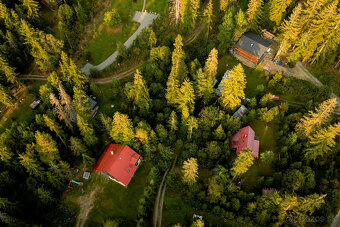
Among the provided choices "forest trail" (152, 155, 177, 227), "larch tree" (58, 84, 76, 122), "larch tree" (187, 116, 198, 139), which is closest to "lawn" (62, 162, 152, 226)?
"forest trail" (152, 155, 177, 227)

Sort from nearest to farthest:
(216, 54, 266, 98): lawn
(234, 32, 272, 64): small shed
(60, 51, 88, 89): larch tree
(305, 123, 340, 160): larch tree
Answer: (305, 123, 340, 160): larch tree < (60, 51, 88, 89): larch tree < (216, 54, 266, 98): lawn < (234, 32, 272, 64): small shed

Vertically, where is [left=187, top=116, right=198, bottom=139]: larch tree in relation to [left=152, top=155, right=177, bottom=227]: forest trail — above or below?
above

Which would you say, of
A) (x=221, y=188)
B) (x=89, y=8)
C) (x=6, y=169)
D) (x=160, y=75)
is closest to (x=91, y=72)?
(x=160, y=75)

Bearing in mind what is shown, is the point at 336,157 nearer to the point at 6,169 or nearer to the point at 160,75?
the point at 160,75

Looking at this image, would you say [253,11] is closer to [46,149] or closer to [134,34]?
[134,34]

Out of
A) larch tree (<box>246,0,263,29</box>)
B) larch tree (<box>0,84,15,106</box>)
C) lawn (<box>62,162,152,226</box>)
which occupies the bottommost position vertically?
lawn (<box>62,162,152,226</box>)

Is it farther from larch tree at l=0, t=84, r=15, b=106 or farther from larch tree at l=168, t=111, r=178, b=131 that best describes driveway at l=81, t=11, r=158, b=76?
larch tree at l=168, t=111, r=178, b=131
